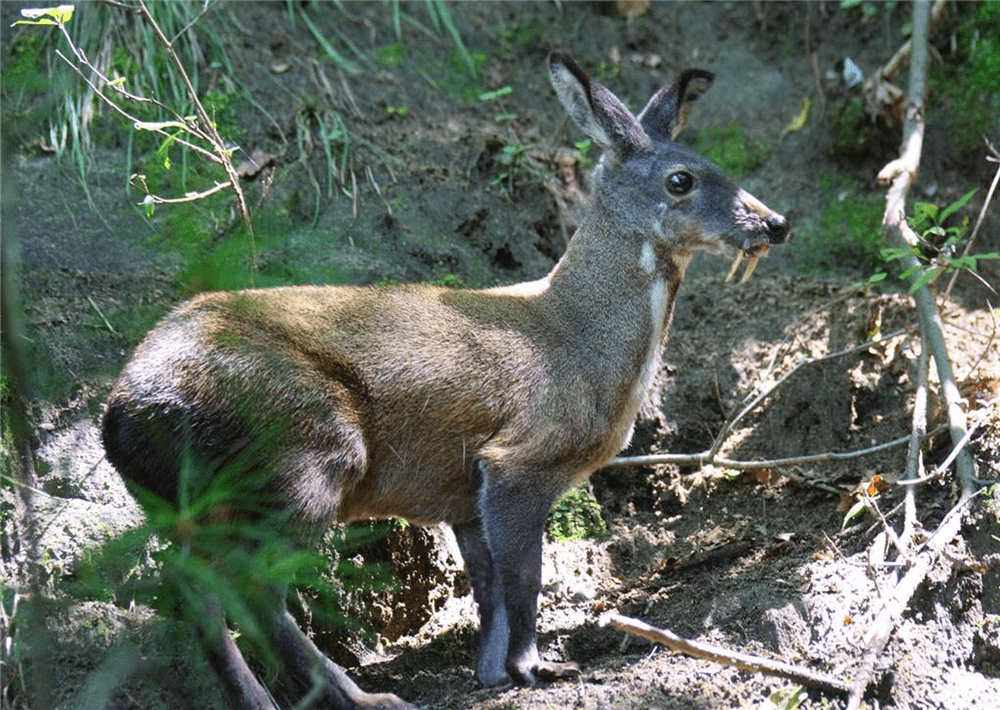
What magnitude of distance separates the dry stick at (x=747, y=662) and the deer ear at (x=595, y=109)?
2704 millimetres

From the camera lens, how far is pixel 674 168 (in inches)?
243

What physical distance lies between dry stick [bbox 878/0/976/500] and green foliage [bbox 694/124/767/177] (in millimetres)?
1359

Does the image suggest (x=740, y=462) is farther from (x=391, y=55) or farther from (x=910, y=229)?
(x=391, y=55)

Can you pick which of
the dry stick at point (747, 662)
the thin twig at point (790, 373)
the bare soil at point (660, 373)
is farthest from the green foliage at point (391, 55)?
the dry stick at point (747, 662)

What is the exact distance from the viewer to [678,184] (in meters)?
6.13

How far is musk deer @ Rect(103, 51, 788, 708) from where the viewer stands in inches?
186

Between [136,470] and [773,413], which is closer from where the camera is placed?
[136,470]

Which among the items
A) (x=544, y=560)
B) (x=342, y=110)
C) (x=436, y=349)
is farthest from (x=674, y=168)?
(x=342, y=110)

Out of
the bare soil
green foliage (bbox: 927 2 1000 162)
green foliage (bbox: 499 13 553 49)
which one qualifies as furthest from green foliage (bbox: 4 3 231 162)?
green foliage (bbox: 927 2 1000 162)

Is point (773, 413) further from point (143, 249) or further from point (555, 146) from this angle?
point (143, 249)

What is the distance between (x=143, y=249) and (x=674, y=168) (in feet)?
9.90

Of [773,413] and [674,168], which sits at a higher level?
[674,168]

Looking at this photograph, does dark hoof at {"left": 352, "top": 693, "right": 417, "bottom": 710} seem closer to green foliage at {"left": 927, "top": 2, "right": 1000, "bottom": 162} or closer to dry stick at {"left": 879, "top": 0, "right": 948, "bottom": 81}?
dry stick at {"left": 879, "top": 0, "right": 948, "bottom": 81}

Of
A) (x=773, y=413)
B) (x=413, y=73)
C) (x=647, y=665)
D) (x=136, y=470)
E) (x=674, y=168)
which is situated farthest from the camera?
(x=413, y=73)
